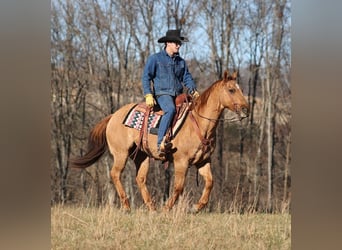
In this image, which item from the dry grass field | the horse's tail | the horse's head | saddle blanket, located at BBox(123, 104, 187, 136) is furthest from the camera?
the horse's tail

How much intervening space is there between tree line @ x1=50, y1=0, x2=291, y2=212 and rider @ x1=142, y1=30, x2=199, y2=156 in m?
0.14

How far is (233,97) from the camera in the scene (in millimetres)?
3961

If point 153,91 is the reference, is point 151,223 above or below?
below

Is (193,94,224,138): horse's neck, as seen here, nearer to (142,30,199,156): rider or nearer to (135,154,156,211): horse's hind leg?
(142,30,199,156): rider

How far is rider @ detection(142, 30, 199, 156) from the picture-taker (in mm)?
3986

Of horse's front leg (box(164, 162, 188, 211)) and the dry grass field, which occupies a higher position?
horse's front leg (box(164, 162, 188, 211))

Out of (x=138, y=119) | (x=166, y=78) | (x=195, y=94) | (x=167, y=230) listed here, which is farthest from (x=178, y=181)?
(x=166, y=78)

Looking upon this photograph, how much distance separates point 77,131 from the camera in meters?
4.32

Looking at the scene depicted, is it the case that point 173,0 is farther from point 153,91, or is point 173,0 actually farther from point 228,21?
point 153,91

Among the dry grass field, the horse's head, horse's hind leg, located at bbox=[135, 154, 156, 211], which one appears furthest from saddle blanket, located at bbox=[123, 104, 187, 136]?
the dry grass field

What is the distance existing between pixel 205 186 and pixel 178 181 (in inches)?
8.6

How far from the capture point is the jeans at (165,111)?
13.1ft
